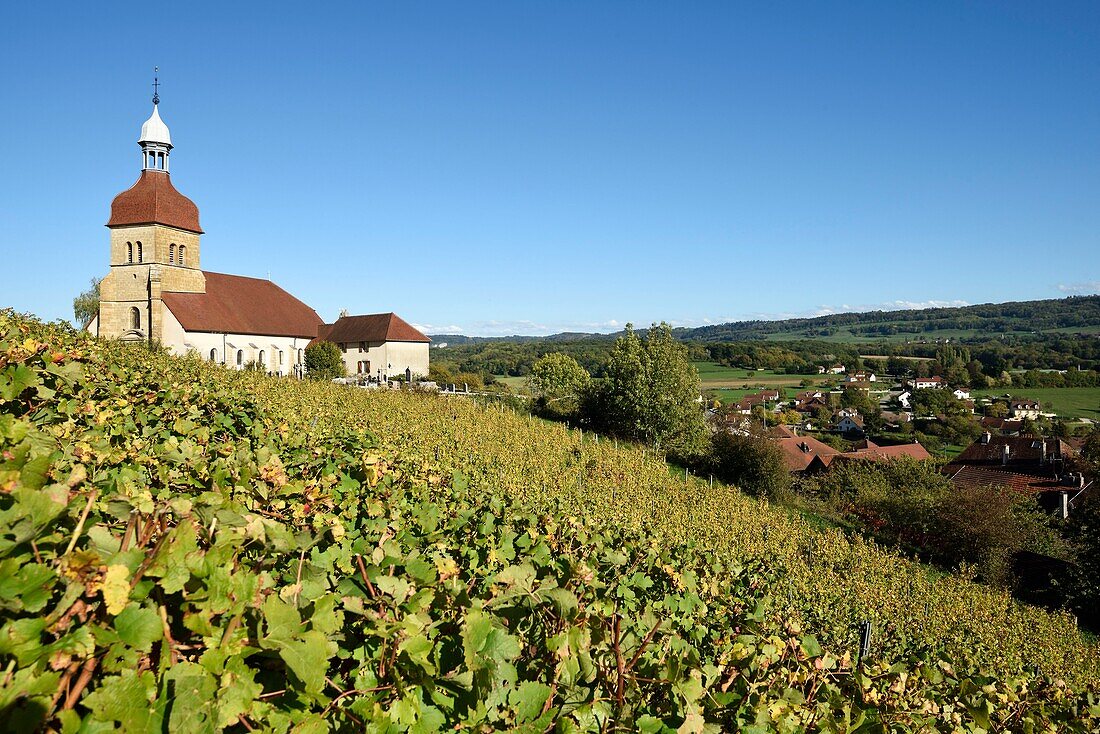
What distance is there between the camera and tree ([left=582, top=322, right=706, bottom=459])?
94.3 ft

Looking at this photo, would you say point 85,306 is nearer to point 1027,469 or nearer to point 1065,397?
point 1027,469

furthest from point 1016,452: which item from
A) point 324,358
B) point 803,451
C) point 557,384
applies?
point 324,358

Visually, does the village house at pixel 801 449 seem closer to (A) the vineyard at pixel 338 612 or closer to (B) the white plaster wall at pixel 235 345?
(B) the white plaster wall at pixel 235 345

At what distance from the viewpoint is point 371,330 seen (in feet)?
151

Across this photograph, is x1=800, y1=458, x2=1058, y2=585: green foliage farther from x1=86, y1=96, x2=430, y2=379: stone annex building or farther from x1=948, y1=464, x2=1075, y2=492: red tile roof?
x1=86, y1=96, x2=430, y2=379: stone annex building

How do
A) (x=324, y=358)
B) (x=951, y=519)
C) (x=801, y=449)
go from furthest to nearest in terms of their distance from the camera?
(x=801, y=449), (x=324, y=358), (x=951, y=519)

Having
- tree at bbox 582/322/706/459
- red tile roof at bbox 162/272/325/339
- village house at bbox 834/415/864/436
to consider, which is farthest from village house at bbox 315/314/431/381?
village house at bbox 834/415/864/436

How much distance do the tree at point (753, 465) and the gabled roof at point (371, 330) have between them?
85.7 ft

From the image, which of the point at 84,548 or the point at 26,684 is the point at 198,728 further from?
the point at 84,548

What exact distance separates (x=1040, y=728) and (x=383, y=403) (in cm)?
1288

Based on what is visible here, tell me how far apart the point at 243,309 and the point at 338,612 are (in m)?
44.0

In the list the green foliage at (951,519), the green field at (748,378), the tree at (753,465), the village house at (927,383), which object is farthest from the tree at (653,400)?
the village house at (927,383)

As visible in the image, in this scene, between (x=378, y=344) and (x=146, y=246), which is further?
(x=378, y=344)

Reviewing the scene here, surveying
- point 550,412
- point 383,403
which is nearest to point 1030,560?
point 550,412
